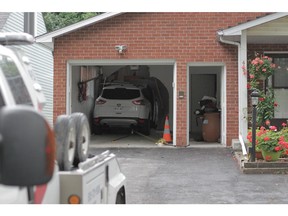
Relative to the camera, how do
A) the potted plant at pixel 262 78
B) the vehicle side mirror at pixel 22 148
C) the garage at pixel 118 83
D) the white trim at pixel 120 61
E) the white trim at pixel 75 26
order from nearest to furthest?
1. the vehicle side mirror at pixel 22 148
2. the potted plant at pixel 262 78
3. the white trim at pixel 75 26
4. the white trim at pixel 120 61
5. the garage at pixel 118 83

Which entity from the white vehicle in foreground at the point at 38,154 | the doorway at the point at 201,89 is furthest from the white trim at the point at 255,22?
the white vehicle in foreground at the point at 38,154

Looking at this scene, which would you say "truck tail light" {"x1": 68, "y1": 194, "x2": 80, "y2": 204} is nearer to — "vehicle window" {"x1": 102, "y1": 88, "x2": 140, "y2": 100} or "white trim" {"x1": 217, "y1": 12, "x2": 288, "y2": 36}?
"white trim" {"x1": 217, "y1": 12, "x2": 288, "y2": 36}

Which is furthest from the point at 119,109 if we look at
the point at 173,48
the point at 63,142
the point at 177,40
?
the point at 63,142

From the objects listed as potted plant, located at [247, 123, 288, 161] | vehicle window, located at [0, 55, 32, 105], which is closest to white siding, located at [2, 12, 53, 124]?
potted plant, located at [247, 123, 288, 161]

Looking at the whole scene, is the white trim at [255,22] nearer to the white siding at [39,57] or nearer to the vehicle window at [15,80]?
the vehicle window at [15,80]

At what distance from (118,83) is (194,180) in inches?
320

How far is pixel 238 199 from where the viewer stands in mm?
7645

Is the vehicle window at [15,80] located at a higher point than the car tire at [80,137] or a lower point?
higher

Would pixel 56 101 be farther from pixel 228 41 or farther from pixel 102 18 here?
pixel 228 41

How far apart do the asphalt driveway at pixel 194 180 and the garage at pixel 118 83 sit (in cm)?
264

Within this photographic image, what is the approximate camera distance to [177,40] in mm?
13664

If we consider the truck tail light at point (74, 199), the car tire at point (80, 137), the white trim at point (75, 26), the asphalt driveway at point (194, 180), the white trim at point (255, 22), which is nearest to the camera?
the truck tail light at point (74, 199)

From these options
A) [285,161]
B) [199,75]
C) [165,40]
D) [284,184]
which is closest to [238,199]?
[284,184]

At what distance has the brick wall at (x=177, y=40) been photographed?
13586mm
